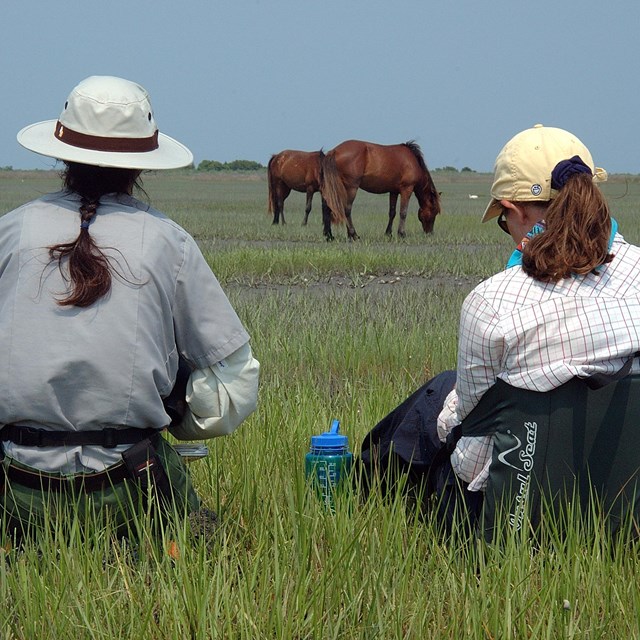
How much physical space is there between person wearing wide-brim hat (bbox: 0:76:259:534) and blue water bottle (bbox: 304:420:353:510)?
1.65 feet

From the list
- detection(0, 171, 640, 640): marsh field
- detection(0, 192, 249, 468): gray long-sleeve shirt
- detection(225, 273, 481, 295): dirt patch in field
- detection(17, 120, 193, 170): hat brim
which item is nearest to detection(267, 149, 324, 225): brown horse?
detection(225, 273, 481, 295): dirt patch in field

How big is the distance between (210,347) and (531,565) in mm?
888

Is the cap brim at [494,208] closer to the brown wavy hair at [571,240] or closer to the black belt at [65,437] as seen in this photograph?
the brown wavy hair at [571,240]

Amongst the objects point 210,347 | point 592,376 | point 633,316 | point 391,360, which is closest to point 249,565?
point 210,347

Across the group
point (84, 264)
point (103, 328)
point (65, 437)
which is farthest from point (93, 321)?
point (65, 437)

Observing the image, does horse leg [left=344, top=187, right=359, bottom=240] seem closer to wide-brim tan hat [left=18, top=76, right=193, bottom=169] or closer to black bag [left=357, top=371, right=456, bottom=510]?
black bag [left=357, top=371, right=456, bottom=510]

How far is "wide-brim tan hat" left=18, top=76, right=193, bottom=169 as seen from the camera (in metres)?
2.50

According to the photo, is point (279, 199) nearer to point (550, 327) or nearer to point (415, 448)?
point (415, 448)

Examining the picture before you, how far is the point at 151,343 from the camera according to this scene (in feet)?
8.14

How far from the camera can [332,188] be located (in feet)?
66.4

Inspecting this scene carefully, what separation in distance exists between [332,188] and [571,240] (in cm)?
1781

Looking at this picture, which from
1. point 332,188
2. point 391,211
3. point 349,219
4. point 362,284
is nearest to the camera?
point 362,284

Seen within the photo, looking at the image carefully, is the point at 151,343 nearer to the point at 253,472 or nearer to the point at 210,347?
the point at 210,347

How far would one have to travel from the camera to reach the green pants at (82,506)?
249 centimetres
